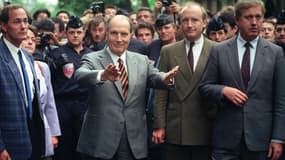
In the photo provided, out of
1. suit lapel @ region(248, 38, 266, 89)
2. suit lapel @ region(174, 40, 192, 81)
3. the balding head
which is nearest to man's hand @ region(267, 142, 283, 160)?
suit lapel @ region(248, 38, 266, 89)

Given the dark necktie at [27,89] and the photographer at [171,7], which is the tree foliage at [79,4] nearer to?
the photographer at [171,7]

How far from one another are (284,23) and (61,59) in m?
3.12

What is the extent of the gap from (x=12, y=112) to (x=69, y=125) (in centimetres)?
284

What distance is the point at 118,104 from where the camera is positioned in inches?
263

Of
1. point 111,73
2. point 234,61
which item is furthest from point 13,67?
Answer: point 234,61

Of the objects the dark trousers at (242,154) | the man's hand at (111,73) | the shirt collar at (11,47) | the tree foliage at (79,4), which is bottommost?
the tree foliage at (79,4)

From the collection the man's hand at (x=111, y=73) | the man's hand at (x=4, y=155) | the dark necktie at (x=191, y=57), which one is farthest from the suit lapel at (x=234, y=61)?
the man's hand at (x=4, y=155)

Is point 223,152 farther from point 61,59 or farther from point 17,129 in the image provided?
point 61,59

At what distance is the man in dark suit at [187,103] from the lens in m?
7.03

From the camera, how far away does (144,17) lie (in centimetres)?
1295

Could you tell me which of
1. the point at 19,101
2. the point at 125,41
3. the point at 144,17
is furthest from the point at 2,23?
the point at 144,17

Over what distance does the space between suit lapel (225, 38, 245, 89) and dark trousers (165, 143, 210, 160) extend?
981 mm

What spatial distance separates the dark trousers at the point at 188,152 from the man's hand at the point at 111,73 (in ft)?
4.60

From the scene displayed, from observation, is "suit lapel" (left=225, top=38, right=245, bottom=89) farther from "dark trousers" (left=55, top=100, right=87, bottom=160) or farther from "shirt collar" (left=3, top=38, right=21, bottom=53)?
"dark trousers" (left=55, top=100, right=87, bottom=160)
